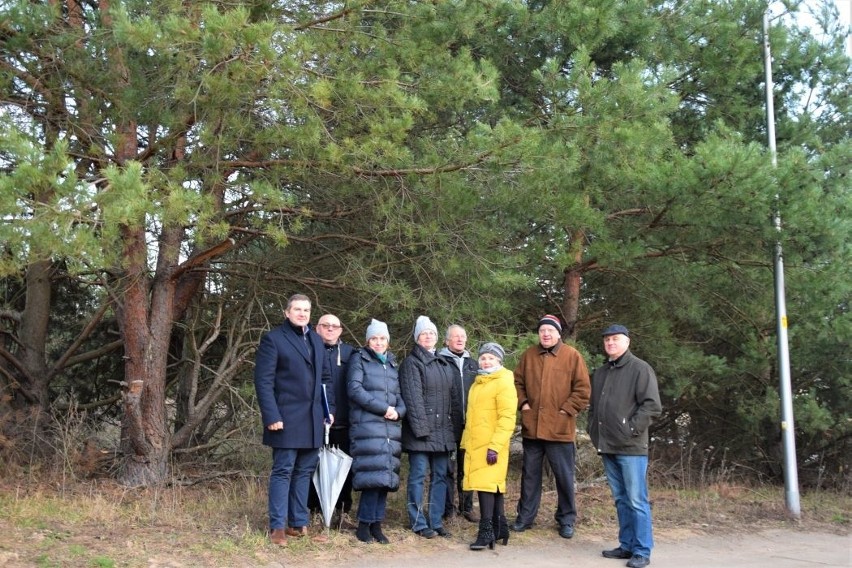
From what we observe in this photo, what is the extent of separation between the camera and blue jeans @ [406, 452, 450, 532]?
20.6 ft

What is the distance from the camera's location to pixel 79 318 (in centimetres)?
1136

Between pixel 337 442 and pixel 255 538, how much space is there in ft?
3.38

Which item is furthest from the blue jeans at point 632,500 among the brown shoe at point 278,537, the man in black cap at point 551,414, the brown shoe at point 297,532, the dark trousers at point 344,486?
the brown shoe at point 278,537

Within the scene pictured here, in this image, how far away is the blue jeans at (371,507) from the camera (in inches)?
236

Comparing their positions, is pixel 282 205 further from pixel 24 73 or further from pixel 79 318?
pixel 79 318

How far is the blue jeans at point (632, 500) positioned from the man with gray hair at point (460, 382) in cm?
130

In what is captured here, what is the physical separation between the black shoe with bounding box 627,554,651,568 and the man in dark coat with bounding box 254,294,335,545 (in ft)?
7.65

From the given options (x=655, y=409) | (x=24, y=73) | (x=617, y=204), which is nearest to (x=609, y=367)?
(x=655, y=409)

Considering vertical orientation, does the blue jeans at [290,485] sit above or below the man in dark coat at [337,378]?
below

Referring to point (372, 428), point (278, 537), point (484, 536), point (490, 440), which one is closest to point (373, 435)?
point (372, 428)

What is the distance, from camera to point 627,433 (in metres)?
5.92

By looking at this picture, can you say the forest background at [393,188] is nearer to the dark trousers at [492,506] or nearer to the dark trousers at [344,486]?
the dark trousers at [344,486]

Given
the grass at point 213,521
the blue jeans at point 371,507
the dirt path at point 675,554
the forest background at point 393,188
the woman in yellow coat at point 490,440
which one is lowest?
the dirt path at point 675,554

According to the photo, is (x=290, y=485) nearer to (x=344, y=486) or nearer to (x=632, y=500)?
(x=344, y=486)
